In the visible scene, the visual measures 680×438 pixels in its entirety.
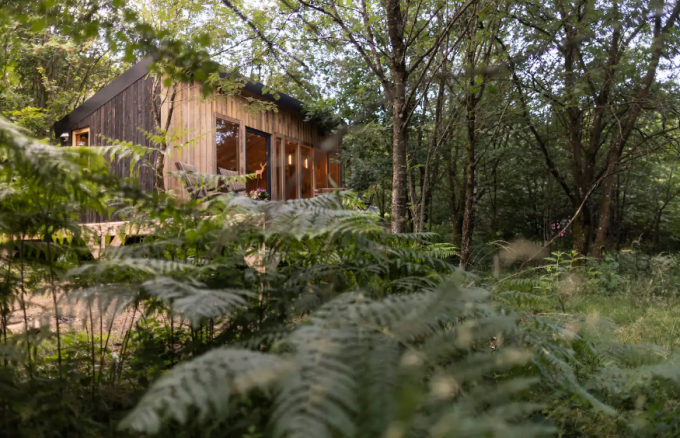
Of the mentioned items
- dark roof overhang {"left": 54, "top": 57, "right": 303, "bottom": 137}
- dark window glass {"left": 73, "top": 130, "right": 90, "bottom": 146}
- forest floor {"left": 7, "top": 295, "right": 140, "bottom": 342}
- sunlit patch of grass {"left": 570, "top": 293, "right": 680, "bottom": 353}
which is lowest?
sunlit patch of grass {"left": 570, "top": 293, "right": 680, "bottom": 353}

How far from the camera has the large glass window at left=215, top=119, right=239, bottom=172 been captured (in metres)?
9.40

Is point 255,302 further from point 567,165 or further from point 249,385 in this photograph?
point 567,165

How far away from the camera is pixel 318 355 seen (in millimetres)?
898

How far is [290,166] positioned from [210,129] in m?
2.81

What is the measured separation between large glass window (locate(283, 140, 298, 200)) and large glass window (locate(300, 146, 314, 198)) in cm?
32

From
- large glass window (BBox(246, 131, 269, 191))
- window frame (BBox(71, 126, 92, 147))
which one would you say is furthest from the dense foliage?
window frame (BBox(71, 126, 92, 147))

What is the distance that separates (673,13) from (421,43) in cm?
428

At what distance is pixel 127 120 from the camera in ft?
28.9

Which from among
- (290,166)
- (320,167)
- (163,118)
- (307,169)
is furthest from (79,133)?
(320,167)

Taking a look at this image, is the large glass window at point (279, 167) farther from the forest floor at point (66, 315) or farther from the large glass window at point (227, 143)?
the forest floor at point (66, 315)

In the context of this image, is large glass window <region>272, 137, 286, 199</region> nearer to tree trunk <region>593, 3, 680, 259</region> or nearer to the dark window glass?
the dark window glass

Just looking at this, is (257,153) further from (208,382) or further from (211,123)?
(208,382)

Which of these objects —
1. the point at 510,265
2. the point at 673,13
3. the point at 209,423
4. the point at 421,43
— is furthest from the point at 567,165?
the point at 209,423

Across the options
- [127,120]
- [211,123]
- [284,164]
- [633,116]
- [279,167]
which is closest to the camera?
[633,116]
